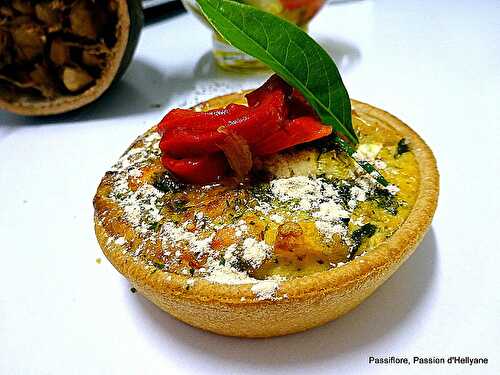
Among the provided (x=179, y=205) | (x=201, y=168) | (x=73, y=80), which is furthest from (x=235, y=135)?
(x=73, y=80)

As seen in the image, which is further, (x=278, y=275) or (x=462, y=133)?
(x=462, y=133)

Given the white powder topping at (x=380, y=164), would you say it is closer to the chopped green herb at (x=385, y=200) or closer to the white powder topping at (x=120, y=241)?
the chopped green herb at (x=385, y=200)

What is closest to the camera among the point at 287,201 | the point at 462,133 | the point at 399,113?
the point at 287,201

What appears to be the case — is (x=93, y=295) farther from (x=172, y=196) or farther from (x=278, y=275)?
(x=278, y=275)

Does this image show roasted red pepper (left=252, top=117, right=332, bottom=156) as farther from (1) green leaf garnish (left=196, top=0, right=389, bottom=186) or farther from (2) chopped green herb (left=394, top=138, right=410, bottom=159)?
(2) chopped green herb (left=394, top=138, right=410, bottom=159)

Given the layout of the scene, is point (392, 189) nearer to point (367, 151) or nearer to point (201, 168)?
point (367, 151)

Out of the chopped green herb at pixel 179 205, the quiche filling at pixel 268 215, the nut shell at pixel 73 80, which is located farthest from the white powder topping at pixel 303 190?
the nut shell at pixel 73 80

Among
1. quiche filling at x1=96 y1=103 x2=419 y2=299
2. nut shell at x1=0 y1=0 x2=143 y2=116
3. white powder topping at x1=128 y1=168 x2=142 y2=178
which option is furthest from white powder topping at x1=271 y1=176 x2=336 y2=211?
nut shell at x1=0 y1=0 x2=143 y2=116

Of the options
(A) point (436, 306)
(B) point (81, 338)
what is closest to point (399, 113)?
(A) point (436, 306)
